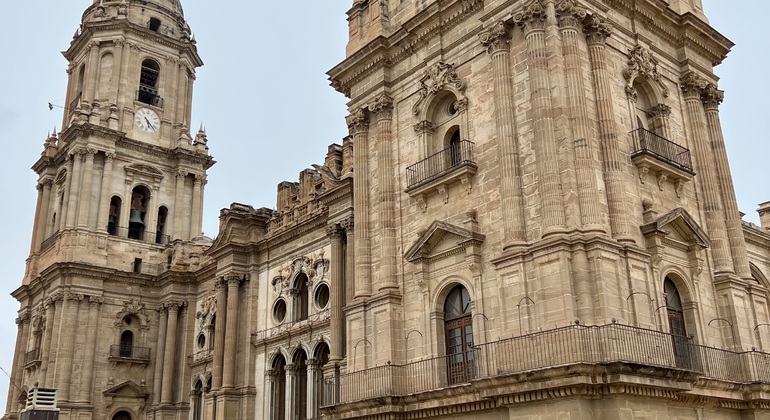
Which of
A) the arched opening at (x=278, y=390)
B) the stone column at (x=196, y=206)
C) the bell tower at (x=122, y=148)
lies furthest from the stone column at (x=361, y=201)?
the stone column at (x=196, y=206)

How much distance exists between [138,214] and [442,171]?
2855 cm

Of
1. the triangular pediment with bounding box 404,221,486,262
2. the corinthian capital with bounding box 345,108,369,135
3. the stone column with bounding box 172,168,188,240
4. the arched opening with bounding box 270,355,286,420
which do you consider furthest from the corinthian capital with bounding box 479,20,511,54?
the stone column with bounding box 172,168,188,240

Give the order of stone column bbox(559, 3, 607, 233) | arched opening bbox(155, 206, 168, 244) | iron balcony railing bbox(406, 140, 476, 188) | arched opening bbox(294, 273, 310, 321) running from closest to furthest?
1. stone column bbox(559, 3, 607, 233)
2. iron balcony railing bbox(406, 140, 476, 188)
3. arched opening bbox(294, 273, 310, 321)
4. arched opening bbox(155, 206, 168, 244)

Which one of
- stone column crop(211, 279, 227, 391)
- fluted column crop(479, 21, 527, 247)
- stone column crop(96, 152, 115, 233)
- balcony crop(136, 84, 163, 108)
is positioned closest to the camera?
fluted column crop(479, 21, 527, 247)

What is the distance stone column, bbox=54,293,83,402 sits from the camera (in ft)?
131

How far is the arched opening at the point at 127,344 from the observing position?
42938 mm

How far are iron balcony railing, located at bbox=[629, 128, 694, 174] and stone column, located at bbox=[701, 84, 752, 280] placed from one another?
1.32 meters

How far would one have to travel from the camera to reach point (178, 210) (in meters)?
47.4

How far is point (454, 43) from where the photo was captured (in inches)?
930

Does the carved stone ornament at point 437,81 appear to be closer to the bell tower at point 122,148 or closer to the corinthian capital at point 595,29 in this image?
the corinthian capital at point 595,29

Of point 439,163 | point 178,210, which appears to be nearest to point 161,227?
point 178,210

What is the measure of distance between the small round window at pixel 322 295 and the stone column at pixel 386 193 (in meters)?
9.42

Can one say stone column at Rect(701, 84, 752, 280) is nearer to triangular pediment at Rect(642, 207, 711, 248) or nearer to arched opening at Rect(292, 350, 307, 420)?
triangular pediment at Rect(642, 207, 711, 248)

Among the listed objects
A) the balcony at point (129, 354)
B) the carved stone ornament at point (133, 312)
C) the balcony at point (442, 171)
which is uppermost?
the carved stone ornament at point (133, 312)
